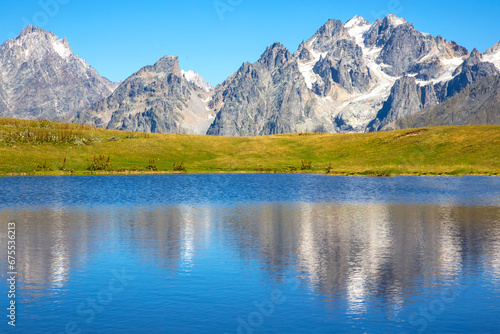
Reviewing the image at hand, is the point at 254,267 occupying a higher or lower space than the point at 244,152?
lower

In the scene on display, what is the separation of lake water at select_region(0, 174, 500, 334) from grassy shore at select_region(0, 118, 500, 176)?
57.1 m

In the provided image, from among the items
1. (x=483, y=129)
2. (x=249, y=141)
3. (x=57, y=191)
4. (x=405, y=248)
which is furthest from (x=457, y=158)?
(x=405, y=248)

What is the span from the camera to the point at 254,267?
28.1m

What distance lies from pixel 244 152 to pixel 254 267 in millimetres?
119912

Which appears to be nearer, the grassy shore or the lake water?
the lake water

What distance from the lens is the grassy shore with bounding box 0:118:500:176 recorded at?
113812 millimetres

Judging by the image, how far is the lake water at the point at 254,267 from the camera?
64.6ft

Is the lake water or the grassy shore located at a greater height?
the grassy shore

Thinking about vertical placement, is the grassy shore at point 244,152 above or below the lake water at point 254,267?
above

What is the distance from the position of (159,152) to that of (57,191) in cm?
6368

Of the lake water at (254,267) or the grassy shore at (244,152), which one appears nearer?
the lake water at (254,267)

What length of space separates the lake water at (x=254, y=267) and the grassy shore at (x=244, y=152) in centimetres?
5710

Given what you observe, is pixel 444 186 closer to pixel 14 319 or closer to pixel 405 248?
pixel 405 248

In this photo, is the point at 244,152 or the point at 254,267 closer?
the point at 254,267
